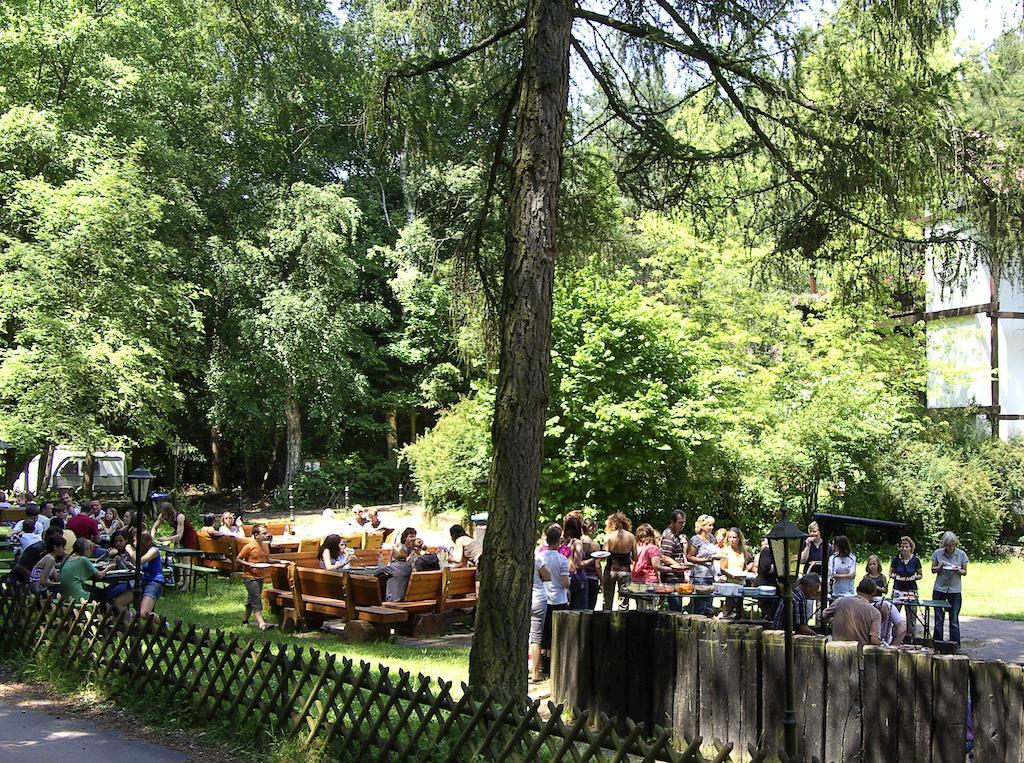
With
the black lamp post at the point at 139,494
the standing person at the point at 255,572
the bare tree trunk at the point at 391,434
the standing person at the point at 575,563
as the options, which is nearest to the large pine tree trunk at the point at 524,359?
the standing person at the point at 575,563

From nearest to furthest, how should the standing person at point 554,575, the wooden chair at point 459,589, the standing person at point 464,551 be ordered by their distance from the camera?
the standing person at point 554,575
the wooden chair at point 459,589
the standing person at point 464,551

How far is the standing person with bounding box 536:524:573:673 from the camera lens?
1102 cm

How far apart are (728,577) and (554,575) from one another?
13.6 ft

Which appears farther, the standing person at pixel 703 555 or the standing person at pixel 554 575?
the standing person at pixel 703 555

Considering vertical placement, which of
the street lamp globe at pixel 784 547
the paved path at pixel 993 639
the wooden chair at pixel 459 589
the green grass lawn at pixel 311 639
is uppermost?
the street lamp globe at pixel 784 547

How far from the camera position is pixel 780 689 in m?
8.03

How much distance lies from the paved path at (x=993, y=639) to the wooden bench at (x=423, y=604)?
674 cm

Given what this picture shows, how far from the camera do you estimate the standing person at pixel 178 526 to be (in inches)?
645

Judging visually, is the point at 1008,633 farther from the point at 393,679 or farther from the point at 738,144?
the point at 393,679

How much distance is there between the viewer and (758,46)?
9.67 m

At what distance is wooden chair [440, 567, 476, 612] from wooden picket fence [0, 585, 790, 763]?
12.5ft

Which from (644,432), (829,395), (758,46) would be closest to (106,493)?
(644,432)

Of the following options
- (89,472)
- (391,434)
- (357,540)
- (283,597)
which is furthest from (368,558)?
(391,434)

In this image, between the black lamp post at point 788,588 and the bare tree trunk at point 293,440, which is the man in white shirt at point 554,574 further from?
the bare tree trunk at point 293,440
